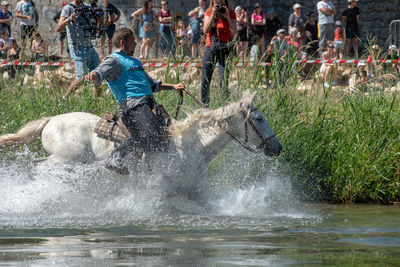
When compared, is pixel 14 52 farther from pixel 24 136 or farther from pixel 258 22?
pixel 258 22

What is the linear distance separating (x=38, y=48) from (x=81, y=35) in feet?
2.28

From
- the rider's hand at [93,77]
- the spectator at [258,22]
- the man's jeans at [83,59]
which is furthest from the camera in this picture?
the spectator at [258,22]

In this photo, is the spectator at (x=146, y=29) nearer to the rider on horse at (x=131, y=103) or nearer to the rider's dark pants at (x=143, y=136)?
the rider on horse at (x=131, y=103)

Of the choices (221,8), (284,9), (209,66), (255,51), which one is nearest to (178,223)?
(255,51)

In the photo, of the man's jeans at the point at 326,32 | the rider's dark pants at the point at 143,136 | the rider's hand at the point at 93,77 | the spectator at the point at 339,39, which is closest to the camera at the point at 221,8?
the rider's dark pants at the point at 143,136

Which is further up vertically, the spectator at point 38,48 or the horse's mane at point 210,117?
the spectator at point 38,48

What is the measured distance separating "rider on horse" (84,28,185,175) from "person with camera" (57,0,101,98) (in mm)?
3007

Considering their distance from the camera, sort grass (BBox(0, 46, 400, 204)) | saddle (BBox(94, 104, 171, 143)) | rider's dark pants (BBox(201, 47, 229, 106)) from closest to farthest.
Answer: saddle (BBox(94, 104, 171, 143)), grass (BBox(0, 46, 400, 204)), rider's dark pants (BBox(201, 47, 229, 106))

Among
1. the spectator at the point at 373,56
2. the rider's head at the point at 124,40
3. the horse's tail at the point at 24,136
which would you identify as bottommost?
the horse's tail at the point at 24,136

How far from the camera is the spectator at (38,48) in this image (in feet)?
35.9

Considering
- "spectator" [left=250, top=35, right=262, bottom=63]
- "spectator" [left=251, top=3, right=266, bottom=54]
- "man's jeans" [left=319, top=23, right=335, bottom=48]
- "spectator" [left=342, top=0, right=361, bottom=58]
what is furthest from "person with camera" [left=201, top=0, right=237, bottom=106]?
"spectator" [left=342, top=0, right=361, bottom=58]

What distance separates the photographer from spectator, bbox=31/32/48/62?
10953 mm

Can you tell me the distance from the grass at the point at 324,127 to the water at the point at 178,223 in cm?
42

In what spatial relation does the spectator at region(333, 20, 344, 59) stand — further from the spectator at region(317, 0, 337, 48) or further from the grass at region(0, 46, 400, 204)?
the grass at region(0, 46, 400, 204)
